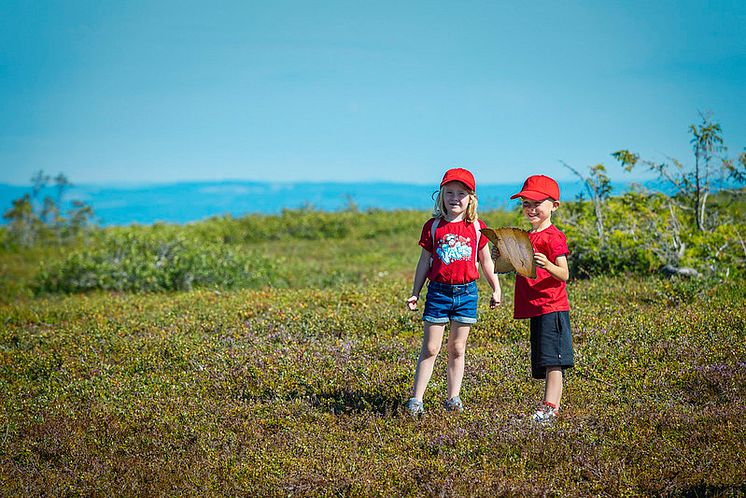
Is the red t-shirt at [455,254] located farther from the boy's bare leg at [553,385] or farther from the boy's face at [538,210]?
the boy's bare leg at [553,385]

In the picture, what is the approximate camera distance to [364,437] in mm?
5727

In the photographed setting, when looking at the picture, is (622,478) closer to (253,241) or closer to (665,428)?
(665,428)

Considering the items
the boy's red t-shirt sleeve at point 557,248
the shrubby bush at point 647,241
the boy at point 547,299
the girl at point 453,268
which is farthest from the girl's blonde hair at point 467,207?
the shrubby bush at point 647,241

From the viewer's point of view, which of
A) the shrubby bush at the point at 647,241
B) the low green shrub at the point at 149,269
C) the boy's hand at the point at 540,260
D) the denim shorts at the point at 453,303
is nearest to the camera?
the boy's hand at the point at 540,260

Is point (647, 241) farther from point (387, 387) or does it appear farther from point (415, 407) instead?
point (415, 407)

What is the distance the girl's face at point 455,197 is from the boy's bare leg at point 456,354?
915mm

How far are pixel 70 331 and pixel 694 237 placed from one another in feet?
30.6

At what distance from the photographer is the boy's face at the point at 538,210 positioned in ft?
19.3

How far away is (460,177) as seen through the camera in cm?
595

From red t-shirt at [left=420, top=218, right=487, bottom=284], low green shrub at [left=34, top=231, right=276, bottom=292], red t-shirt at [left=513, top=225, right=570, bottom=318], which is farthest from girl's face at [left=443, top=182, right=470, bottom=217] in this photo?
low green shrub at [left=34, top=231, right=276, bottom=292]

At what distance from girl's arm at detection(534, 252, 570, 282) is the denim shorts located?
64 centimetres

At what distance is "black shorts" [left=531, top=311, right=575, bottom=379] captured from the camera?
5840 mm

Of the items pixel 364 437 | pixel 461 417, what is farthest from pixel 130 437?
pixel 461 417

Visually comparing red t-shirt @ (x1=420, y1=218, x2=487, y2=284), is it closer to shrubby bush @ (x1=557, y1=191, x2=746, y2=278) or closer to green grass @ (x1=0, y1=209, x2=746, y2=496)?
green grass @ (x1=0, y1=209, x2=746, y2=496)
